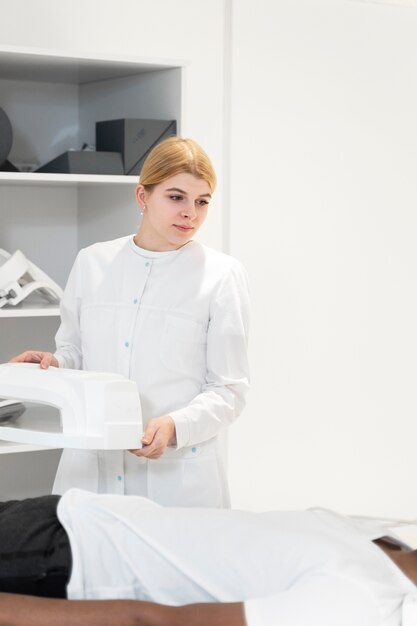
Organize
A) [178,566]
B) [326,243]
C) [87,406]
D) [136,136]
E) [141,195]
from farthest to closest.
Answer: [326,243], [136,136], [141,195], [87,406], [178,566]

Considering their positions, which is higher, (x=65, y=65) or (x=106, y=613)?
(x=65, y=65)

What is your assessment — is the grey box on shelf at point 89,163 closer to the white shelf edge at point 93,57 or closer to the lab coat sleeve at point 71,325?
the white shelf edge at point 93,57

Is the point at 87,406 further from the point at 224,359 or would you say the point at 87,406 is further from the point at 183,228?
the point at 183,228

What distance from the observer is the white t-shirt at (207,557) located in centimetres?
176

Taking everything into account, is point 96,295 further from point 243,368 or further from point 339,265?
point 339,265

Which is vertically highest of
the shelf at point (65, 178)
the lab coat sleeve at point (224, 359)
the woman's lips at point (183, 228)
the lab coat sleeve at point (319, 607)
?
the shelf at point (65, 178)

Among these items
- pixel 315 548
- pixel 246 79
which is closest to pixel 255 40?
pixel 246 79

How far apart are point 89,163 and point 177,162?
59 centimetres

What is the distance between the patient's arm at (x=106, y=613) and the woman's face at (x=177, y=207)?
2.94ft

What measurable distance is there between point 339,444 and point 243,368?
1329 mm

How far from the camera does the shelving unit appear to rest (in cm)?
298

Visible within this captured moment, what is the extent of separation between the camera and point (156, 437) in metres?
2.16

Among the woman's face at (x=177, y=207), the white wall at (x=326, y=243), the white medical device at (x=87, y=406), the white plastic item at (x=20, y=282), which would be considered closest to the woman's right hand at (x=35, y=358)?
the white medical device at (x=87, y=406)

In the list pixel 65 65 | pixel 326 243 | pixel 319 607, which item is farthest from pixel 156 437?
pixel 326 243
